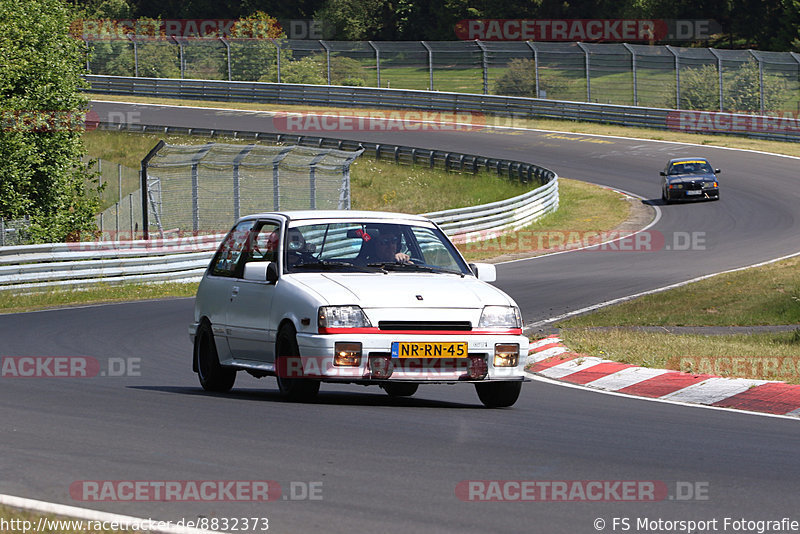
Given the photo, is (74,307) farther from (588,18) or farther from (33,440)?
(588,18)

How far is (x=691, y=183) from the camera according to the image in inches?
1518

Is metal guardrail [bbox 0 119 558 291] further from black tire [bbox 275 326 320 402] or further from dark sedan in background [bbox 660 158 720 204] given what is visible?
black tire [bbox 275 326 320 402]

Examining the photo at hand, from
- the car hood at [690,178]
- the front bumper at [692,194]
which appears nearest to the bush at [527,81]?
the car hood at [690,178]

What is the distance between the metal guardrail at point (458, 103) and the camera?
5241cm

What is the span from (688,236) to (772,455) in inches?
1011

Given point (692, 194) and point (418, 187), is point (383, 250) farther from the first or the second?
point (418, 187)

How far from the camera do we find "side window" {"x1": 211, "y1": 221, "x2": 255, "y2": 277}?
10.5m

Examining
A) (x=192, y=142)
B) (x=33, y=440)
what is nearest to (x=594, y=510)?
(x=33, y=440)

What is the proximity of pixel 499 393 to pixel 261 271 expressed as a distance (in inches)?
82.6

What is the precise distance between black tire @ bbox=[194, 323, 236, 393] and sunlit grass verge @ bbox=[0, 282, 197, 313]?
11220 mm

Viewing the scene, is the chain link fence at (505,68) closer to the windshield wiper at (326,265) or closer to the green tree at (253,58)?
the green tree at (253,58)

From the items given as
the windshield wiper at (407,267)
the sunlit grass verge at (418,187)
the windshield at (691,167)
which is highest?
the windshield wiper at (407,267)

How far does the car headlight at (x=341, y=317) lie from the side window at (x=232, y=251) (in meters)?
1.96

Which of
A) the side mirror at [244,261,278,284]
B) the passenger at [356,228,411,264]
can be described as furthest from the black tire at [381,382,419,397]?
the side mirror at [244,261,278,284]
